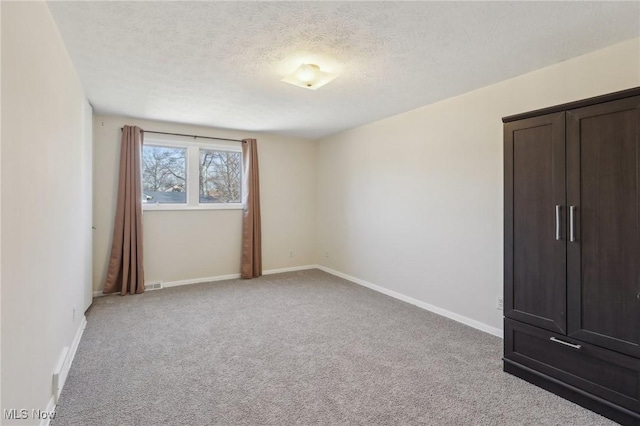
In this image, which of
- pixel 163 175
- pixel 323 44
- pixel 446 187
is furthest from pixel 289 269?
pixel 323 44

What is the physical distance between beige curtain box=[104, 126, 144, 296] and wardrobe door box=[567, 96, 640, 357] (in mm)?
4641

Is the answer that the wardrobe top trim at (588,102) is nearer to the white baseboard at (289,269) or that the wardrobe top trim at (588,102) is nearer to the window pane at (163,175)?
the white baseboard at (289,269)

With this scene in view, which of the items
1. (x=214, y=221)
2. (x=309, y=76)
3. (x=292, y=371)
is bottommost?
(x=292, y=371)

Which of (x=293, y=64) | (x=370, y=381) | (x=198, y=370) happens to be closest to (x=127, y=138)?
(x=293, y=64)

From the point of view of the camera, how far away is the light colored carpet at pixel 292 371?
6.22 ft

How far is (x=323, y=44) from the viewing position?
2297 millimetres

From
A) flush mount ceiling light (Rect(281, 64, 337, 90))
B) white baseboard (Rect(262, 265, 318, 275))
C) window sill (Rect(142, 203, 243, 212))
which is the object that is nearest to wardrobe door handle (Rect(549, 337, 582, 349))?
flush mount ceiling light (Rect(281, 64, 337, 90))

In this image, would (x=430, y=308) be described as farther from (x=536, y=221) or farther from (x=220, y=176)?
(x=220, y=176)

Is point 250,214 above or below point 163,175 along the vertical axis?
below

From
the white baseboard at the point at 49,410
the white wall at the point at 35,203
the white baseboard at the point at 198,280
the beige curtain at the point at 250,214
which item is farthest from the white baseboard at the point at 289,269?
the white baseboard at the point at 49,410

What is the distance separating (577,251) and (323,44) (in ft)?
7.12

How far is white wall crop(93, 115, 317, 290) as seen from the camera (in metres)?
4.28

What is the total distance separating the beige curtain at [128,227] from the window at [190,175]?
0.89 feet

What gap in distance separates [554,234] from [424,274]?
1.84 m
